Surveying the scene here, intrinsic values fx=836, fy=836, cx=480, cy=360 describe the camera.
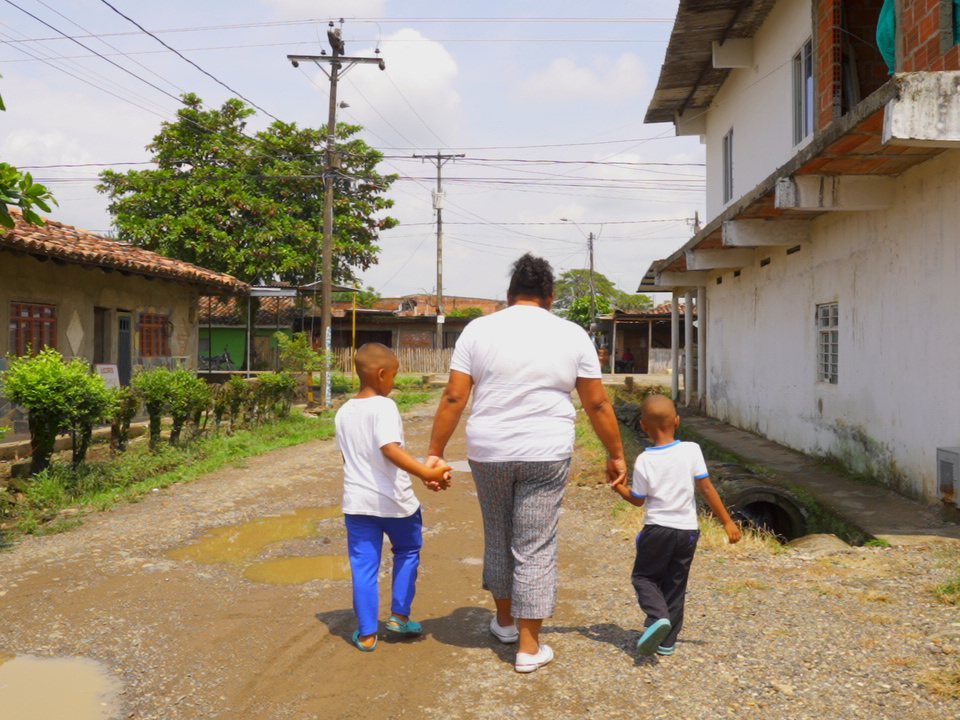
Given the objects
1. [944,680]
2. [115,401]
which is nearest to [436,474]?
[944,680]

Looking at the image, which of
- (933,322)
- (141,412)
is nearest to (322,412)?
(141,412)

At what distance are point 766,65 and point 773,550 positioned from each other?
9.15 metres

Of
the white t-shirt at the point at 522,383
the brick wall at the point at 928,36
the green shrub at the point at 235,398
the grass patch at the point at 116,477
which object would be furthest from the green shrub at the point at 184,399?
the brick wall at the point at 928,36

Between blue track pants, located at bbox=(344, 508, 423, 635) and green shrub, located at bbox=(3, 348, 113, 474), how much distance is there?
560cm

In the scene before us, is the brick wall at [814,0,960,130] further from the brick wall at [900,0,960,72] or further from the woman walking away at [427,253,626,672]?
the woman walking away at [427,253,626,672]

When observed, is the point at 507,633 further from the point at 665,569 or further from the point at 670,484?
the point at 670,484

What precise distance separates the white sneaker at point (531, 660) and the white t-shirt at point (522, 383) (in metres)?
0.86

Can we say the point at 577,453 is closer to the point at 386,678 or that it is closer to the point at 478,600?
the point at 478,600

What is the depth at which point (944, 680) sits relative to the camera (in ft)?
11.3

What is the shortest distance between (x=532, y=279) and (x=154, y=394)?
8.17 m

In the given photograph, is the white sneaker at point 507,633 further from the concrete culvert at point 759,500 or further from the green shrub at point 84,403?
the green shrub at point 84,403

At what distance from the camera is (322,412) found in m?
18.7

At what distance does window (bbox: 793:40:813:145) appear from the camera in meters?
10.9

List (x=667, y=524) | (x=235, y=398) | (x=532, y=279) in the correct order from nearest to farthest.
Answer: (x=667, y=524)
(x=532, y=279)
(x=235, y=398)
